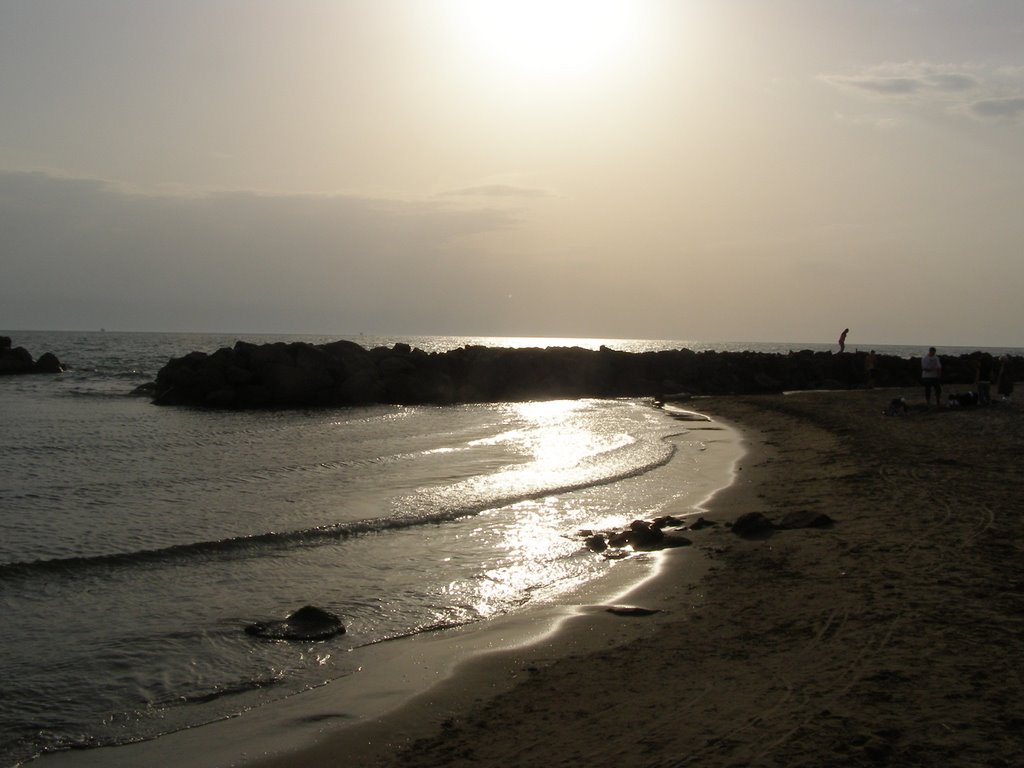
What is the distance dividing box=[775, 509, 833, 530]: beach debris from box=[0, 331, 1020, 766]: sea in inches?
98.6

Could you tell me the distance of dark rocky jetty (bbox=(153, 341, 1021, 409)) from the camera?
32750 mm

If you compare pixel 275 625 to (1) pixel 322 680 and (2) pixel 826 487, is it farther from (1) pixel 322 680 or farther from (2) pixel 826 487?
(2) pixel 826 487

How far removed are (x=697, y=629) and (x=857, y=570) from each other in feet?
7.36

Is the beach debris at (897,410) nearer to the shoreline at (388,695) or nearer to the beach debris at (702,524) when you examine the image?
the beach debris at (702,524)

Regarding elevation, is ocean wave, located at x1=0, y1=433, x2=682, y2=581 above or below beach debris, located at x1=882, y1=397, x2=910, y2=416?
below

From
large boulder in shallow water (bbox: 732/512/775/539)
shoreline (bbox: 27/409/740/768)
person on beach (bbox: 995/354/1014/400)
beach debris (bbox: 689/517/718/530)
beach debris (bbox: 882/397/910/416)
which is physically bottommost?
shoreline (bbox: 27/409/740/768)

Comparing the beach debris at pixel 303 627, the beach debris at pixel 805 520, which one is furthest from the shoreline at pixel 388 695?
the beach debris at pixel 805 520

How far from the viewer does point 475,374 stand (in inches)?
1535

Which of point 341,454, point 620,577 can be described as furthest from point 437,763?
point 341,454

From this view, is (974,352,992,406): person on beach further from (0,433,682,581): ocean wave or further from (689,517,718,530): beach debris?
(689,517,718,530): beach debris

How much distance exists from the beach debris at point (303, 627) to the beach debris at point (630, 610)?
2.57 meters

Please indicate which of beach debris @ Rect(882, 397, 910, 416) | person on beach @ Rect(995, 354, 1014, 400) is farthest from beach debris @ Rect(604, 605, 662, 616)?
person on beach @ Rect(995, 354, 1014, 400)

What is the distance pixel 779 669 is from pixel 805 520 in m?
5.28

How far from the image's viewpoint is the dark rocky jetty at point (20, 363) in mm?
49969
